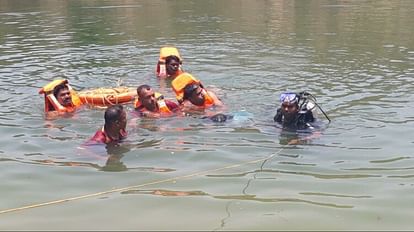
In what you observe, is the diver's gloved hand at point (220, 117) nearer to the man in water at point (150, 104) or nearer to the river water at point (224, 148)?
the river water at point (224, 148)

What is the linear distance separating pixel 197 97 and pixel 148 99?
932mm

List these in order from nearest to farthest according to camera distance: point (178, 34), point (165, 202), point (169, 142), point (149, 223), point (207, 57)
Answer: point (149, 223), point (165, 202), point (169, 142), point (207, 57), point (178, 34)

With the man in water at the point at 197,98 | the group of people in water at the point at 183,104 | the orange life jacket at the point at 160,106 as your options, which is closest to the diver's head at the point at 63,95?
the group of people in water at the point at 183,104

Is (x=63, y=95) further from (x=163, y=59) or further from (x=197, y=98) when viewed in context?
(x=163, y=59)

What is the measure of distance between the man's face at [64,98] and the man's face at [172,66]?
340 centimetres

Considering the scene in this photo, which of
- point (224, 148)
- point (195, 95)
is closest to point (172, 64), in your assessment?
point (195, 95)

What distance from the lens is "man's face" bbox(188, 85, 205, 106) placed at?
10844mm

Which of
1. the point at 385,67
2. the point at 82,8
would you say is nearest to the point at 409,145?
the point at 385,67

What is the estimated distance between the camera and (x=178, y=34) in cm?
2247

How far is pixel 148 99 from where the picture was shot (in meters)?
10.4

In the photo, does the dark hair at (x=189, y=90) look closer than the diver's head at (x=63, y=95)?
Yes

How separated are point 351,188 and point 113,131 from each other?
340 cm

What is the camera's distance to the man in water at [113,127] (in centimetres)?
845

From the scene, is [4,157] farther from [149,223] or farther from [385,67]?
[385,67]
